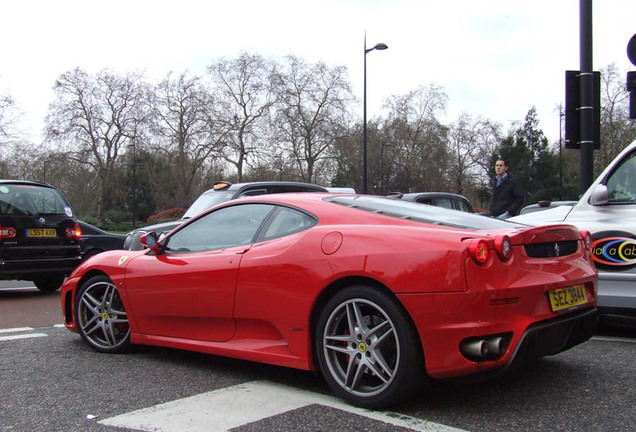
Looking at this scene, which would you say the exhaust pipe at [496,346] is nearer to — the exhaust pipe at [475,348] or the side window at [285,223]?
the exhaust pipe at [475,348]

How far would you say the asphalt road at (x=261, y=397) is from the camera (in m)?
2.95

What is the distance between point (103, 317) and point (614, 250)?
4251 mm

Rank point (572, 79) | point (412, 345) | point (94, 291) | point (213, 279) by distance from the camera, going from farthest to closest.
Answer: point (572, 79), point (94, 291), point (213, 279), point (412, 345)

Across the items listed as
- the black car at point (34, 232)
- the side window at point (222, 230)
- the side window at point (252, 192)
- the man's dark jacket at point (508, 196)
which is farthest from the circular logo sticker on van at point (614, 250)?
the black car at point (34, 232)

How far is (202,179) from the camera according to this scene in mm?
57375

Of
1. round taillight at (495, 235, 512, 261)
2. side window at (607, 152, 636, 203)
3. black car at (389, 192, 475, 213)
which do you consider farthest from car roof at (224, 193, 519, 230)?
black car at (389, 192, 475, 213)

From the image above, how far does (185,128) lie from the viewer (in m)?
53.2

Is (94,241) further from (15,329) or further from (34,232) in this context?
(15,329)

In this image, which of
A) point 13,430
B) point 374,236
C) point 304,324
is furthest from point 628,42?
point 13,430

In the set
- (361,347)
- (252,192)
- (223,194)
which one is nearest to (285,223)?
(361,347)

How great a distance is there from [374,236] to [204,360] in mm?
1941

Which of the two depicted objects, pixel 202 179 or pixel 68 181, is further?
pixel 202 179

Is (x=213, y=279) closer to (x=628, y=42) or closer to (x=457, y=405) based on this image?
(x=457, y=405)

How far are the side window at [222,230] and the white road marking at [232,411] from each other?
3.31 ft
